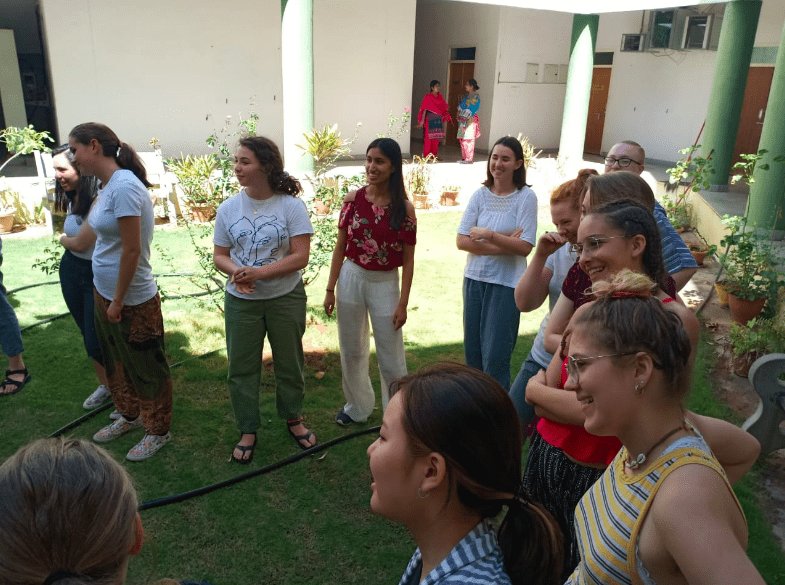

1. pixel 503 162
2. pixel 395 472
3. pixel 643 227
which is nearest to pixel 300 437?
pixel 503 162

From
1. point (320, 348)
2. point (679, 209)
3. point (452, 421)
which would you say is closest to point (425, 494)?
point (452, 421)

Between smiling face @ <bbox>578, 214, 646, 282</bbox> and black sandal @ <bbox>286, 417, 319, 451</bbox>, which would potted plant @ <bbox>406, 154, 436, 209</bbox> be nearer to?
black sandal @ <bbox>286, 417, 319, 451</bbox>

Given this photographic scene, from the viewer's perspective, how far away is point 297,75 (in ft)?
29.6

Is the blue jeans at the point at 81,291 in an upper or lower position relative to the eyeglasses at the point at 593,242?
lower

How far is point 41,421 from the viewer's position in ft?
13.0

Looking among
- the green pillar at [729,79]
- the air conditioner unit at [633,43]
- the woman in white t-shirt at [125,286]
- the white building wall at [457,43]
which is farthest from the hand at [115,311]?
the air conditioner unit at [633,43]

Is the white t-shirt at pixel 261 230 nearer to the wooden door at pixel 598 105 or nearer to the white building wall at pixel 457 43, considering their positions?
the white building wall at pixel 457 43

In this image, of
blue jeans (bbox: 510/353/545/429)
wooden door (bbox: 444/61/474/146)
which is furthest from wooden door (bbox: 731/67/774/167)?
blue jeans (bbox: 510/353/545/429)

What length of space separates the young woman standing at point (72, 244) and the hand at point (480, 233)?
216 centimetres

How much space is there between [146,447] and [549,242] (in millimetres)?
2563

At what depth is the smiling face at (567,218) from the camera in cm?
257

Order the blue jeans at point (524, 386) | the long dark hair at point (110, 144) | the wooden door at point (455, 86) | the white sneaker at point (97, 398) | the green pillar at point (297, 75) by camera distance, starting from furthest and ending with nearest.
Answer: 1. the wooden door at point (455, 86)
2. the green pillar at point (297, 75)
3. the white sneaker at point (97, 398)
4. the long dark hair at point (110, 144)
5. the blue jeans at point (524, 386)

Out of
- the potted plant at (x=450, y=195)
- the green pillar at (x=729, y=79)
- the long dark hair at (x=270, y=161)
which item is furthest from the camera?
the potted plant at (x=450, y=195)

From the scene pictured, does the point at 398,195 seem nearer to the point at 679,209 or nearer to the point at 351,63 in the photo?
the point at 679,209
